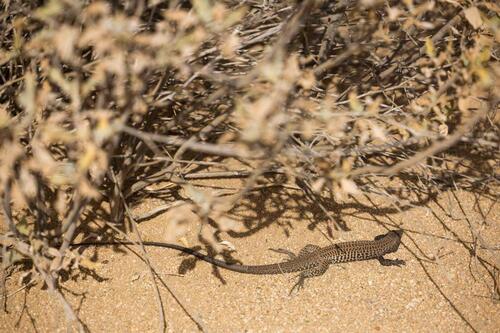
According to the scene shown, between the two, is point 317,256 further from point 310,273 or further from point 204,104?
point 204,104

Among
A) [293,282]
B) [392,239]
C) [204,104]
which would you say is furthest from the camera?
[392,239]

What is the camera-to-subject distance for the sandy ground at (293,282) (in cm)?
371

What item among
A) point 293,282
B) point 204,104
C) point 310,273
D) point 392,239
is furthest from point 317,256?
point 204,104

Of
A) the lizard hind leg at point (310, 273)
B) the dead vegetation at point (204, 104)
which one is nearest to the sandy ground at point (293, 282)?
the lizard hind leg at point (310, 273)

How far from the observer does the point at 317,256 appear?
4.17 metres

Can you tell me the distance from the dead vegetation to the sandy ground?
8.2 inches

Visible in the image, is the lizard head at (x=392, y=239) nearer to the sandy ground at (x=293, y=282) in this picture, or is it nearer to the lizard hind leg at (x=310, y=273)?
the sandy ground at (x=293, y=282)

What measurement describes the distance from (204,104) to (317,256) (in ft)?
6.11

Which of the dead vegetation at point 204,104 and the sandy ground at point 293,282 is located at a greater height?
the dead vegetation at point 204,104

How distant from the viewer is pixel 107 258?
3969 millimetres

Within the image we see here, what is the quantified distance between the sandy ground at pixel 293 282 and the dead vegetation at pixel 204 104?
21 cm

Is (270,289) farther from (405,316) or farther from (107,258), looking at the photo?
(107,258)

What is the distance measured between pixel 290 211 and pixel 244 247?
569 millimetres

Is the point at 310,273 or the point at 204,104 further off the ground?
the point at 204,104
